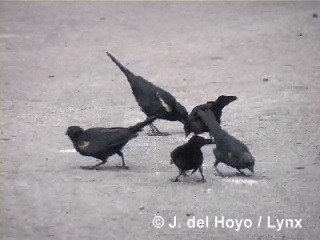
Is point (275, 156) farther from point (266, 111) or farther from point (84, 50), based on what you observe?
point (84, 50)

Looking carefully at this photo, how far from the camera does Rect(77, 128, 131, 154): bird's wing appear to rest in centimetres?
878

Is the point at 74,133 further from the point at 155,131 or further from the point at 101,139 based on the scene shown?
the point at 155,131

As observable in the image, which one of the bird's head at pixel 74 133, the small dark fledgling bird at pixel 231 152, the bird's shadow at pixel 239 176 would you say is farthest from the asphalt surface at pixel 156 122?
the bird's head at pixel 74 133

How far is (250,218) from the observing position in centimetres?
749

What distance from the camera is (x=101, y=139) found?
29.0 ft

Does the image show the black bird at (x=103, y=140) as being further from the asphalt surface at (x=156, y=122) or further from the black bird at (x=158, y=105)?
the black bird at (x=158, y=105)

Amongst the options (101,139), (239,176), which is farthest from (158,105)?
(239,176)

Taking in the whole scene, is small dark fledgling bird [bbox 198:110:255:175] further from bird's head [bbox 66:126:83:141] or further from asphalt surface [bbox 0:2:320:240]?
bird's head [bbox 66:126:83:141]

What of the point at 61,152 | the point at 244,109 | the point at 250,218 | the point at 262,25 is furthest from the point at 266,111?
the point at 262,25
